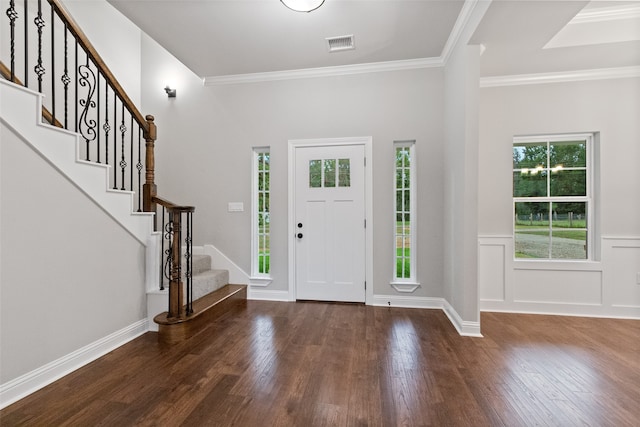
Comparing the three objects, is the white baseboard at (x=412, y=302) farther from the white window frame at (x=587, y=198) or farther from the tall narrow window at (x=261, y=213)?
the tall narrow window at (x=261, y=213)

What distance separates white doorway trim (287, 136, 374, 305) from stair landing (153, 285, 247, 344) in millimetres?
701

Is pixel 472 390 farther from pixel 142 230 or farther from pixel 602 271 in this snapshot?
pixel 142 230

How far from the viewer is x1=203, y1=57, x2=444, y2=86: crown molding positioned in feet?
11.4

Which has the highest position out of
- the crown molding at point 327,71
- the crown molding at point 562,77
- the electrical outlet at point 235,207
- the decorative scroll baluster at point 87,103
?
the crown molding at point 327,71

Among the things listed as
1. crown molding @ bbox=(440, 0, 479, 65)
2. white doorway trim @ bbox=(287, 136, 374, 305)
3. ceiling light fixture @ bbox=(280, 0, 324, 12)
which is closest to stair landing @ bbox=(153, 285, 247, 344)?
white doorway trim @ bbox=(287, 136, 374, 305)

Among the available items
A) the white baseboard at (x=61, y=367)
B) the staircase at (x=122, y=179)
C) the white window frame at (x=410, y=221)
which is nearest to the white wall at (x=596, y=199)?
the white window frame at (x=410, y=221)

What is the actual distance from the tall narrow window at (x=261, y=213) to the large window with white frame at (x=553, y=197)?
313cm

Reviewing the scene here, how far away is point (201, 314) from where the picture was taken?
2.83 meters

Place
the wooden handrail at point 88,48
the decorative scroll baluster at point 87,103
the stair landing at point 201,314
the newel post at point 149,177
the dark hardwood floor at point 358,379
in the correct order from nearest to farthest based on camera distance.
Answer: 1. the dark hardwood floor at point 358,379
2. the wooden handrail at point 88,48
3. the decorative scroll baluster at point 87,103
4. the stair landing at point 201,314
5. the newel post at point 149,177

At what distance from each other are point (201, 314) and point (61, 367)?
1.06 meters

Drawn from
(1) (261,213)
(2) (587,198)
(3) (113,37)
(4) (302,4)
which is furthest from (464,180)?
(3) (113,37)

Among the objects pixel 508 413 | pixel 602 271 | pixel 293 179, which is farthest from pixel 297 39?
pixel 602 271

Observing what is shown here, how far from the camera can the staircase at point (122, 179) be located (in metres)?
1.84

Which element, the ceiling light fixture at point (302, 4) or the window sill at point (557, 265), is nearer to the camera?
the ceiling light fixture at point (302, 4)
